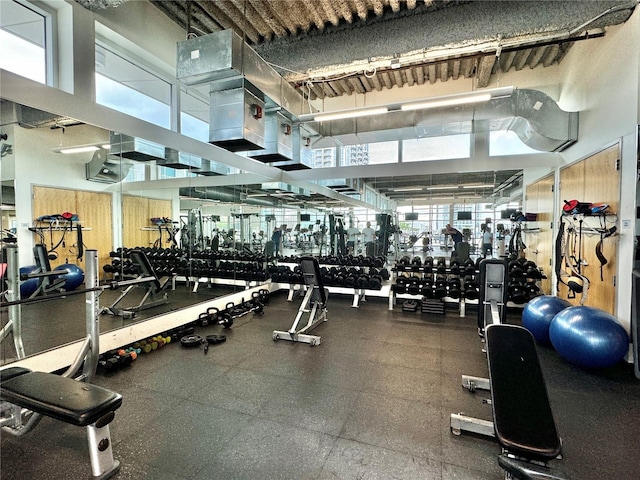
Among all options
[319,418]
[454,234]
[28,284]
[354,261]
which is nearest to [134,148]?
[28,284]

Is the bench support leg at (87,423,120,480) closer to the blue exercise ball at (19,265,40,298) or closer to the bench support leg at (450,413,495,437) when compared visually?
the blue exercise ball at (19,265,40,298)

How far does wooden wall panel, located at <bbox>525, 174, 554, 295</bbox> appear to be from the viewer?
5289 mm

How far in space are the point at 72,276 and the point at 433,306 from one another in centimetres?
475

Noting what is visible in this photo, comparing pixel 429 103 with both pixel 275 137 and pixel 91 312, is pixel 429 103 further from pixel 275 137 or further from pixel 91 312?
pixel 91 312

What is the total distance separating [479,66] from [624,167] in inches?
103

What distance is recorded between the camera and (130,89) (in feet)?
13.1

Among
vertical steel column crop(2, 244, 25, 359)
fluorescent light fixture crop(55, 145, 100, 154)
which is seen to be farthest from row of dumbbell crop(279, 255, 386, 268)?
vertical steel column crop(2, 244, 25, 359)

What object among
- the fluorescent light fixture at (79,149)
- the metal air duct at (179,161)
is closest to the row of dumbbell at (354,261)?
the metal air duct at (179,161)

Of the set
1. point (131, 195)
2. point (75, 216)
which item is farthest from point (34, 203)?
point (131, 195)

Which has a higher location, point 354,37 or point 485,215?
point 354,37

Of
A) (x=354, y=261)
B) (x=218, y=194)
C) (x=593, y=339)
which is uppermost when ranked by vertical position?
(x=218, y=194)

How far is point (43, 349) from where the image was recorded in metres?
2.80

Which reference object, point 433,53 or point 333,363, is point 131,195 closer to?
point 333,363

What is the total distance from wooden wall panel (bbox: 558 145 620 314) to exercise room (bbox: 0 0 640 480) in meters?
0.03
